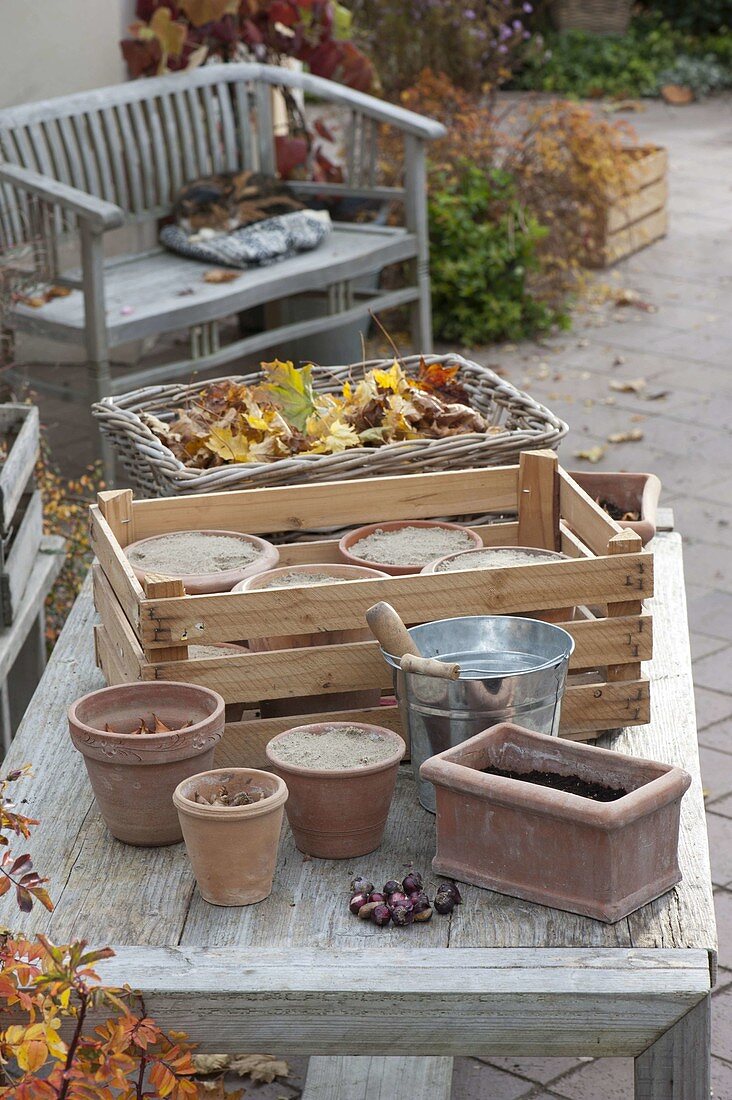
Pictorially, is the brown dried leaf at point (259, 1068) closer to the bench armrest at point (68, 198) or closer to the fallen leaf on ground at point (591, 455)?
the bench armrest at point (68, 198)

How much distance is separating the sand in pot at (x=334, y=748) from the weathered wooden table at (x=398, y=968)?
120 millimetres

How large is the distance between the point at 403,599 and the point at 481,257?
497cm

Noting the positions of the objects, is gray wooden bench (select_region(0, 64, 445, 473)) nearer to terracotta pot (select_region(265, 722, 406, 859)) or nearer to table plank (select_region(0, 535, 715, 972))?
table plank (select_region(0, 535, 715, 972))

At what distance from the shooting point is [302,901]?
5.34 ft

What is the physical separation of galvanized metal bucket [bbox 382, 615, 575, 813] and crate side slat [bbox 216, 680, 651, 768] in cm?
9

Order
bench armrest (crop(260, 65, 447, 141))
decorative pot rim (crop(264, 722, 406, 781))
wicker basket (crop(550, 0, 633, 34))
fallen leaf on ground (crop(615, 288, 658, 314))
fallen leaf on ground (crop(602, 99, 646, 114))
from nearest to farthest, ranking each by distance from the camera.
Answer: decorative pot rim (crop(264, 722, 406, 781)) → bench armrest (crop(260, 65, 447, 141)) → fallen leaf on ground (crop(615, 288, 658, 314)) → fallen leaf on ground (crop(602, 99, 646, 114)) → wicker basket (crop(550, 0, 633, 34))

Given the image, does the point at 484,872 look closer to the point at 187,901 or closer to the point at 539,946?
the point at 539,946

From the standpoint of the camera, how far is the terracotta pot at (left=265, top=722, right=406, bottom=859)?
1657mm

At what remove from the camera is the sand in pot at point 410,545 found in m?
2.12

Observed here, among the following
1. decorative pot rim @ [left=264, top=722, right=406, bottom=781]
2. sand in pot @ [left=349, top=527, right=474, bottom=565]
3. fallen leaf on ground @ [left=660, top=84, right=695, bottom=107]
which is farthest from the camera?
fallen leaf on ground @ [left=660, top=84, right=695, bottom=107]

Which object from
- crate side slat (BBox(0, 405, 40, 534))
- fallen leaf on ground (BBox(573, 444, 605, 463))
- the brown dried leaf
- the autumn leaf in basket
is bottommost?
fallen leaf on ground (BBox(573, 444, 605, 463))

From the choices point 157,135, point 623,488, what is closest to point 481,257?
point 157,135

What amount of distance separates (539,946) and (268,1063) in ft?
3.80

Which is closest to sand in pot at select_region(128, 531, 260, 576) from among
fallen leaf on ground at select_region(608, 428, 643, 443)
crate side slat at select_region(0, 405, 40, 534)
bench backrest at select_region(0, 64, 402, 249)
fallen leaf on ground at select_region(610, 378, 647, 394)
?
crate side slat at select_region(0, 405, 40, 534)
